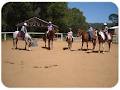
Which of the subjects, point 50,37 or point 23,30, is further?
point 50,37

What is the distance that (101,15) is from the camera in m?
5.52

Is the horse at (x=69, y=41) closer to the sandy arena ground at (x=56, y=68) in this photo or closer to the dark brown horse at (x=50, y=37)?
the sandy arena ground at (x=56, y=68)

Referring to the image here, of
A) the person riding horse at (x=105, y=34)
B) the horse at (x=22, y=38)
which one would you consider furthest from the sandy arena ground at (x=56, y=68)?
the person riding horse at (x=105, y=34)

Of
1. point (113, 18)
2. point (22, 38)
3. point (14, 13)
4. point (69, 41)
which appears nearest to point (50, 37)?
point (69, 41)

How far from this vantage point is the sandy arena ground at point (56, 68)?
545 cm

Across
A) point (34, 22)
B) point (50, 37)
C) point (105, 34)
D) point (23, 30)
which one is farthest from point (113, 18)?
point (23, 30)

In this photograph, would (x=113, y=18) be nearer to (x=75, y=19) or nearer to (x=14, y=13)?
(x=75, y=19)

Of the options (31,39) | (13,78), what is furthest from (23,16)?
(13,78)

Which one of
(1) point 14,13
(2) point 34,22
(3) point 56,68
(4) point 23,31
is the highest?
(1) point 14,13

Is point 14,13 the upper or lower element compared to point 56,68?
upper

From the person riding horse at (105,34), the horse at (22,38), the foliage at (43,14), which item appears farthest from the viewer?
the person riding horse at (105,34)

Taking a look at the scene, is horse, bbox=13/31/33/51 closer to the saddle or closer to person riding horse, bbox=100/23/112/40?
the saddle

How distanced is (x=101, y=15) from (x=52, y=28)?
578 millimetres

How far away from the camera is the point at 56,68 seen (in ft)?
18.1
